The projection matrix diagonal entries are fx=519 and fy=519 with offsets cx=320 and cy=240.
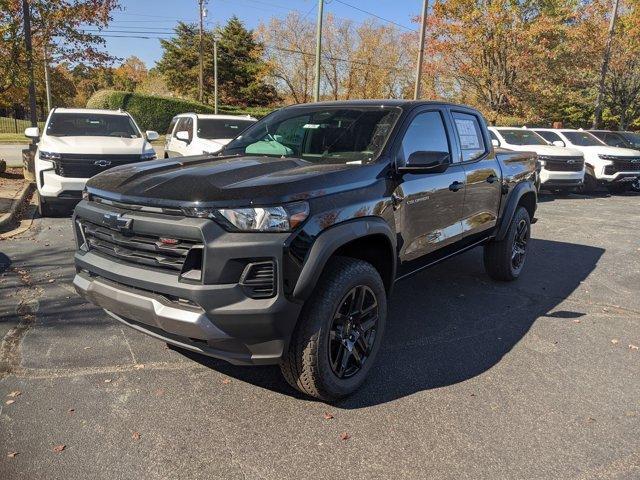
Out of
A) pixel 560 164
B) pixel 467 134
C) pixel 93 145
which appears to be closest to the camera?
pixel 467 134

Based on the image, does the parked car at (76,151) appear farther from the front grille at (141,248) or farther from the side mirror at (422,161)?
the side mirror at (422,161)

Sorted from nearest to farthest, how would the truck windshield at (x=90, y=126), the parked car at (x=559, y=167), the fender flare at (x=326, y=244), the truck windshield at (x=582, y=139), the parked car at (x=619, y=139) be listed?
the fender flare at (x=326, y=244), the truck windshield at (x=90, y=126), the parked car at (x=559, y=167), the truck windshield at (x=582, y=139), the parked car at (x=619, y=139)

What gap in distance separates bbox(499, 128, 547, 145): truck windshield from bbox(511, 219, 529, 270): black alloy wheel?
8.91m

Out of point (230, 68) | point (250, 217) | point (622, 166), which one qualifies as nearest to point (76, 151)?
point (250, 217)

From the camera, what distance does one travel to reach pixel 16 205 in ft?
28.1

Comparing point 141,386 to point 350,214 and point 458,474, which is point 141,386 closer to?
point 350,214

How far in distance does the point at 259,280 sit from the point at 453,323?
2468mm

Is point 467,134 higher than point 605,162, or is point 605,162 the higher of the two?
point 467,134

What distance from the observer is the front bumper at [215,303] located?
102 inches

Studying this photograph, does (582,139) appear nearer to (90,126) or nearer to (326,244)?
(90,126)

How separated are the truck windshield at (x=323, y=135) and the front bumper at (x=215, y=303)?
127 cm

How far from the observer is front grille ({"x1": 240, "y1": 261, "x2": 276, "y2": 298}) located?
2.60 meters

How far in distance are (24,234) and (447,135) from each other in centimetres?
601

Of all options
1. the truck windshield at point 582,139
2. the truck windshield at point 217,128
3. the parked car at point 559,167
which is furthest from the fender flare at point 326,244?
the truck windshield at point 582,139
